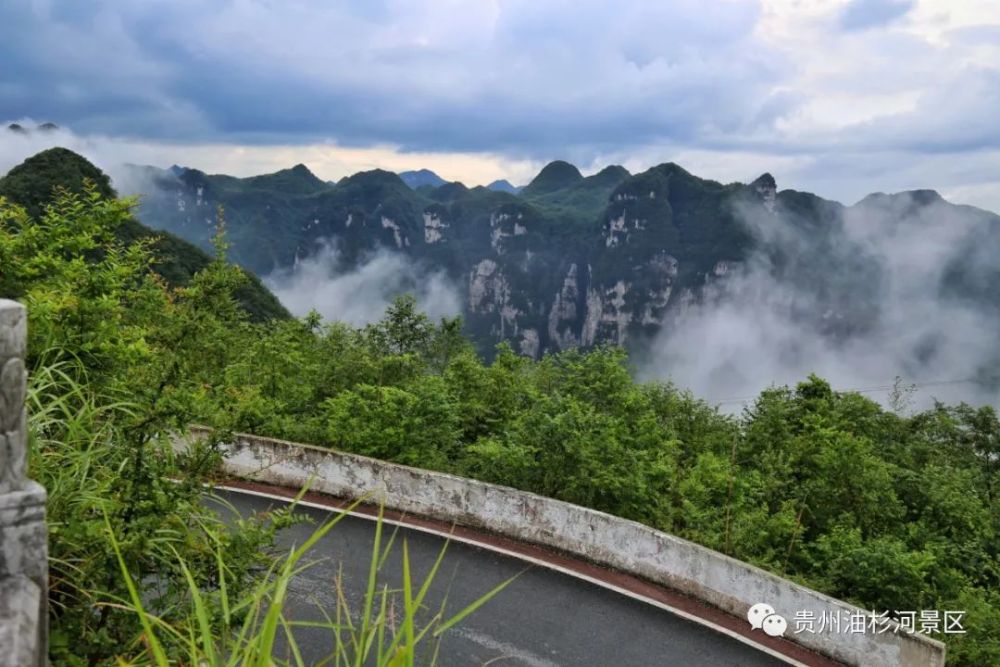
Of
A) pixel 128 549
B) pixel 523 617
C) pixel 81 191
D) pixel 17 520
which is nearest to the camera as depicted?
pixel 17 520

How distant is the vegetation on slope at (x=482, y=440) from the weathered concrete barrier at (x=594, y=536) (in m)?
0.93

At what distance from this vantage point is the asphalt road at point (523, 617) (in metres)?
7.82

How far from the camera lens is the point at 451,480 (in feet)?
36.0

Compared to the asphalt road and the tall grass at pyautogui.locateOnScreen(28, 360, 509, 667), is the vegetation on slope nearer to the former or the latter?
the tall grass at pyautogui.locateOnScreen(28, 360, 509, 667)

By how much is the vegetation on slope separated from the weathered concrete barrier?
3.05ft

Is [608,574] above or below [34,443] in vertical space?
below

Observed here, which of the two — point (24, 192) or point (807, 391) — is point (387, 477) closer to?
point (807, 391)

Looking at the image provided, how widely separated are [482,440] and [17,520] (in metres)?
10.7

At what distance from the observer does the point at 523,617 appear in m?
8.53

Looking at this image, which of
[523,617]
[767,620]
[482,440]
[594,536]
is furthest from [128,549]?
[482,440]

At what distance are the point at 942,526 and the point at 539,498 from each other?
23.1ft

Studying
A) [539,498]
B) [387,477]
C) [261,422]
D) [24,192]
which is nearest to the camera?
[539,498]

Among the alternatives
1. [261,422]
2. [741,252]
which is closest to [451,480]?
[261,422]

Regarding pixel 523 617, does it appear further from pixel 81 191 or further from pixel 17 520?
pixel 81 191
